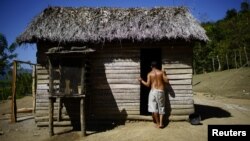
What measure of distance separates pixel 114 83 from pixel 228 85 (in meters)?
14.8

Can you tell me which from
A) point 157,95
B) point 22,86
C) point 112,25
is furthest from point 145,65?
point 22,86

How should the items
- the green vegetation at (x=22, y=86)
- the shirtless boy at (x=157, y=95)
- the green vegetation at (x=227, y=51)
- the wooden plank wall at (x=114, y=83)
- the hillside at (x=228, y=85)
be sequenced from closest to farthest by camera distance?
the shirtless boy at (x=157, y=95) → the wooden plank wall at (x=114, y=83) → the hillside at (x=228, y=85) → the green vegetation at (x=22, y=86) → the green vegetation at (x=227, y=51)

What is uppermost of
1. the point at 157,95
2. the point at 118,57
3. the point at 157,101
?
the point at 118,57

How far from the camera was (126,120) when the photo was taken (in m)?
10.1

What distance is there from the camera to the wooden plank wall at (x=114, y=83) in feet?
33.0

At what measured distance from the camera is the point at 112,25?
10.2 metres

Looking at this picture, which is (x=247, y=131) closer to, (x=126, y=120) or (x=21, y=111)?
(x=126, y=120)

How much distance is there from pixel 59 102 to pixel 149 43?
3.84 meters

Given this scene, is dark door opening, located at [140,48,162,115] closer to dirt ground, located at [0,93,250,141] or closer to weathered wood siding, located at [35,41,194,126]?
weathered wood siding, located at [35,41,194,126]

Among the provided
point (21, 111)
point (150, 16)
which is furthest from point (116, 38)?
point (21, 111)

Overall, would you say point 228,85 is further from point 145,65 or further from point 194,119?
point 194,119

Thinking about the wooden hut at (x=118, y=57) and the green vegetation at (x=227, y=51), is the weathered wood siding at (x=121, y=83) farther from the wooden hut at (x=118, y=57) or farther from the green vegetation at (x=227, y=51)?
the green vegetation at (x=227, y=51)

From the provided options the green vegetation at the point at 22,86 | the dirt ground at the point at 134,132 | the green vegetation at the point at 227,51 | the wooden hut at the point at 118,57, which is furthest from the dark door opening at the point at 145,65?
the green vegetation at the point at 227,51

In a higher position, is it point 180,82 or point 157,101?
point 180,82
